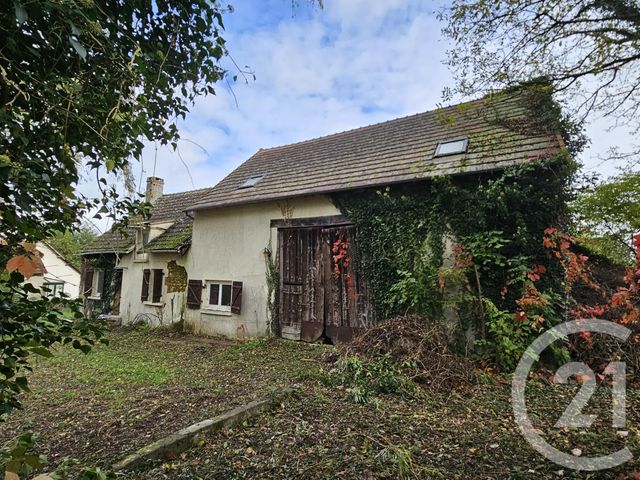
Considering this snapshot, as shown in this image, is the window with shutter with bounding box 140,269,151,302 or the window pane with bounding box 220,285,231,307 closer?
the window pane with bounding box 220,285,231,307

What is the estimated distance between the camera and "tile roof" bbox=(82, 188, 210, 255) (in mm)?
11727

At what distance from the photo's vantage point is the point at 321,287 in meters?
8.09

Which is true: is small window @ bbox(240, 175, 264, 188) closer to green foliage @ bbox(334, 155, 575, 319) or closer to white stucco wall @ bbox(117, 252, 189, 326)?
white stucco wall @ bbox(117, 252, 189, 326)

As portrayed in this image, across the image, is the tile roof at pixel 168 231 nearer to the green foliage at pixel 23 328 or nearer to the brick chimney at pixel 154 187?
the brick chimney at pixel 154 187

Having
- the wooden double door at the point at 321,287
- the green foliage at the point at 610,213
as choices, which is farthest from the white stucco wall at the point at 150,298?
the green foliage at the point at 610,213

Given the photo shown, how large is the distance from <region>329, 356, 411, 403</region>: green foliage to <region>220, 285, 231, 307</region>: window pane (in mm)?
5100

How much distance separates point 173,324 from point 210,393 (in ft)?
22.1

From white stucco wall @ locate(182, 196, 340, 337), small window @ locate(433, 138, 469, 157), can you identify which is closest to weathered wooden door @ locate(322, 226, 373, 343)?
white stucco wall @ locate(182, 196, 340, 337)

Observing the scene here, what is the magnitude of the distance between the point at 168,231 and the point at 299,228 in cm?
672

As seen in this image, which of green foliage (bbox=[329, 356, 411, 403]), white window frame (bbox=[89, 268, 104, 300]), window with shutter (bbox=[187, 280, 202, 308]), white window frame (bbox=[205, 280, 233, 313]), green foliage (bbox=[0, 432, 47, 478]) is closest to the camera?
green foliage (bbox=[0, 432, 47, 478])

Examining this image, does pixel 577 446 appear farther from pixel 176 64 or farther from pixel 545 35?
pixel 176 64

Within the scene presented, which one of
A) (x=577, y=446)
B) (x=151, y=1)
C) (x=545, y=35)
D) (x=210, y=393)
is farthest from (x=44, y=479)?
(x=545, y=35)

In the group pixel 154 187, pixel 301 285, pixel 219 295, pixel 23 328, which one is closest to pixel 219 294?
pixel 219 295

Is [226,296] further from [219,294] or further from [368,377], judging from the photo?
[368,377]
